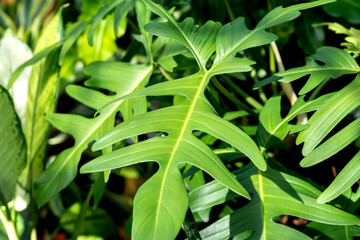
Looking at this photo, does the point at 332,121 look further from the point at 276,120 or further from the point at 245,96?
the point at 245,96

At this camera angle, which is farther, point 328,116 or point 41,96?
point 41,96

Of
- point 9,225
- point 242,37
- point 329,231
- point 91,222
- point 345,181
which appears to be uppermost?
point 242,37

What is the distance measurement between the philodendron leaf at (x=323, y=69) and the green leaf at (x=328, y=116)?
0.04m

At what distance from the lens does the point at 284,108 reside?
3.27 feet

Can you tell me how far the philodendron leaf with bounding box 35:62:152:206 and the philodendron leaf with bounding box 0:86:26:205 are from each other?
9 cm

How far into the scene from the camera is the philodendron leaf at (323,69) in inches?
26.2

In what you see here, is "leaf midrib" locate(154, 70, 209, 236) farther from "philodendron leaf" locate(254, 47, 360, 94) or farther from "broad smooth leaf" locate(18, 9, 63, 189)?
"broad smooth leaf" locate(18, 9, 63, 189)

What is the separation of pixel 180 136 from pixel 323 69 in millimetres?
263

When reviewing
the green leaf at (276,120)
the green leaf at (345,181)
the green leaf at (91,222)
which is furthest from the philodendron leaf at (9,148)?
the green leaf at (345,181)

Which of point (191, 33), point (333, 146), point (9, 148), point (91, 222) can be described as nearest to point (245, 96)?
point (191, 33)

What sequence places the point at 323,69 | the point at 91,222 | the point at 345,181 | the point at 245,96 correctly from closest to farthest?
1. the point at 345,181
2. the point at 323,69
3. the point at 245,96
4. the point at 91,222

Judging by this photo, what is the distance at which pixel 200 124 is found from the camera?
60 centimetres

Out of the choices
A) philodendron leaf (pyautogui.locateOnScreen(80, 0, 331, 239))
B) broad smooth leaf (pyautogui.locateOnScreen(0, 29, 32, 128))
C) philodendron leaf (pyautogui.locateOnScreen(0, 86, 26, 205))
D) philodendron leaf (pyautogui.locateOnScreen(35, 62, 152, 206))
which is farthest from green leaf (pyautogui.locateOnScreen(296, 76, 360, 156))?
broad smooth leaf (pyautogui.locateOnScreen(0, 29, 32, 128))

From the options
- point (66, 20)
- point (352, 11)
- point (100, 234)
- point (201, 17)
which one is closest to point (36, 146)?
point (100, 234)
